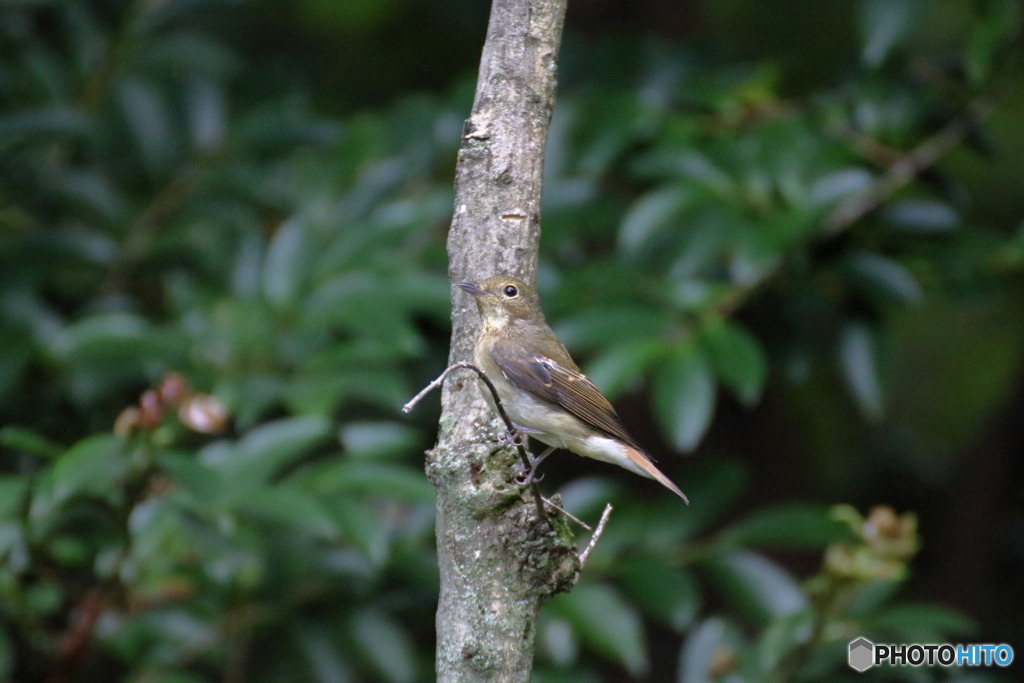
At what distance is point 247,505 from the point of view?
10.6 ft

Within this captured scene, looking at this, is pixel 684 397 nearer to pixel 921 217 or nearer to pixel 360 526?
pixel 360 526

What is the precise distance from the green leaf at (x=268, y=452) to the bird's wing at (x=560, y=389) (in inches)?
40.1

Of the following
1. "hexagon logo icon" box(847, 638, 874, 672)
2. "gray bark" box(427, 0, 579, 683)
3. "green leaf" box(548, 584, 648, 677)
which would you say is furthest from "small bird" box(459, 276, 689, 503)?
"hexagon logo icon" box(847, 638, 874, 672)

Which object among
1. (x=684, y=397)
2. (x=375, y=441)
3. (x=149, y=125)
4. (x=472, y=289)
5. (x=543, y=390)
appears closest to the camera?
(x=472, y=289)

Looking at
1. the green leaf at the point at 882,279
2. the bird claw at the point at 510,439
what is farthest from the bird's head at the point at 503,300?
the green leaf at the point at 882,279

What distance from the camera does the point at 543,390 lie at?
251cm

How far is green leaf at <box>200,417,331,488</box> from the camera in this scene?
3.34m

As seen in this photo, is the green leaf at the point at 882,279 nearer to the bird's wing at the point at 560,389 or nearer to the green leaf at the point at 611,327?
the green leaf at the point at 611,327

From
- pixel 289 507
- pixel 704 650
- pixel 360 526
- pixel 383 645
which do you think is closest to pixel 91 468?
pixel 289 507

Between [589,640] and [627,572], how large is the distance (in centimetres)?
31

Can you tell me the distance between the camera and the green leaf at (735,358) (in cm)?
346

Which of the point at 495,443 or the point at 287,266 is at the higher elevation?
the point at 287,266

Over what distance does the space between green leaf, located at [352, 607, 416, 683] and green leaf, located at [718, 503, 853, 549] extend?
133cm

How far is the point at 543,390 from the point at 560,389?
0.05 m
